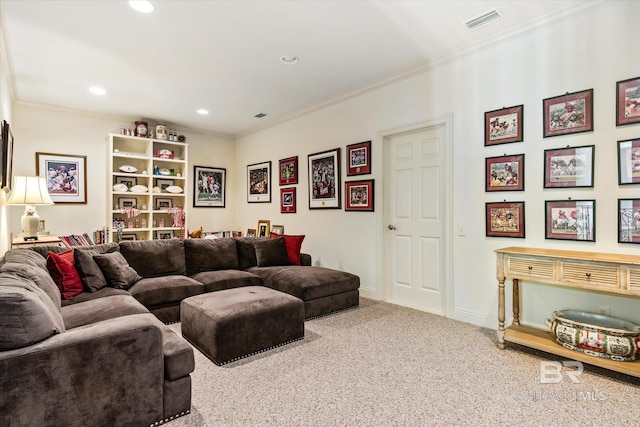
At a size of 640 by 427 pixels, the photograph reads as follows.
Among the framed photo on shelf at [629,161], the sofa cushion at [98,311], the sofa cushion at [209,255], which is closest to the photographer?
the sofa cushion at [98,311]

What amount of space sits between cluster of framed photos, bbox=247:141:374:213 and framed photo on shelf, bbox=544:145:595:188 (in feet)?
6.22

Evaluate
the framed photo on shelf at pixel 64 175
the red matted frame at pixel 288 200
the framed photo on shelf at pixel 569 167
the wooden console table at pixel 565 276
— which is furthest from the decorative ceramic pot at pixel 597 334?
the framed photo on shelf at pixel 64 175

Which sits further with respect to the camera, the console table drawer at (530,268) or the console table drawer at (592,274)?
the console table drawer at (530,268)

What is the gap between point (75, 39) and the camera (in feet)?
9.87

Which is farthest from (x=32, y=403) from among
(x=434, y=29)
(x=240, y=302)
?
(x=434, y=29)

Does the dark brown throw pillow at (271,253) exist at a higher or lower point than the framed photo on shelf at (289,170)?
lower

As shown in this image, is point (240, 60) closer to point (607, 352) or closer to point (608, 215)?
point (608, 215)

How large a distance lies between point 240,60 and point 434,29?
1946mm

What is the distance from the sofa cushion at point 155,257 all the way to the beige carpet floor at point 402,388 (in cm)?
157

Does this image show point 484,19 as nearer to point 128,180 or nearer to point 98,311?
point 98,311

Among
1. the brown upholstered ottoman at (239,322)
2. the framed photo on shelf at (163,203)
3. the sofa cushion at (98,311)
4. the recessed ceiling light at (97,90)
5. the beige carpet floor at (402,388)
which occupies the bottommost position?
the beige carpet floor at (402,388)

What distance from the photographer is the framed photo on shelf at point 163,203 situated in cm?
579

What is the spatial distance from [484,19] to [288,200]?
3.68m

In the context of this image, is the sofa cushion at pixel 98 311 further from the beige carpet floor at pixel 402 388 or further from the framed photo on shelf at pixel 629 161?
the framed photo on shelf at pixel 629 161
